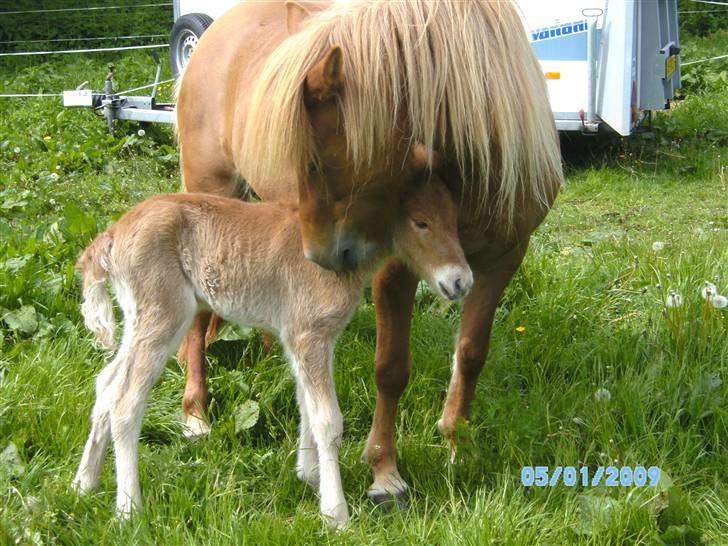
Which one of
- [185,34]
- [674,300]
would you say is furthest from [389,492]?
[185,34]

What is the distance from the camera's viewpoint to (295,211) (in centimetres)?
331

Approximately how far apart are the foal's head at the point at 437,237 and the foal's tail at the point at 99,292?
105cm

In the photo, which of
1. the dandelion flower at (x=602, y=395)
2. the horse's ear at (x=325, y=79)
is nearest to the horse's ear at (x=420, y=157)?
the horse's ear at (x=325, y=79)

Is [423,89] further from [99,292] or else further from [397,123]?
[99,292]

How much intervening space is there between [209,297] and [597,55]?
578cm

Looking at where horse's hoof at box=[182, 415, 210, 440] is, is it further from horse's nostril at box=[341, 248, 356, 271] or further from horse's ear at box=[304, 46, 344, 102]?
horse's ear at box=[304, 46, 344, 102]

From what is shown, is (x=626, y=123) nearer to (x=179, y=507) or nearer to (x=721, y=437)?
(x=721, y=437)

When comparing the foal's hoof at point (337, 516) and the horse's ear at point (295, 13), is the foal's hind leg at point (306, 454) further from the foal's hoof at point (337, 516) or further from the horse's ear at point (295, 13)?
the horse's ear at point (295, 13)

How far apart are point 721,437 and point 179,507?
82.7 inches

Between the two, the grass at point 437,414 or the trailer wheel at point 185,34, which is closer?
the grass at point 437,414

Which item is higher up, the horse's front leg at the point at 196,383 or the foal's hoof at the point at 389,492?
the horse's front leg at the point at 196,383

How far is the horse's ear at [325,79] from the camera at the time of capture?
108 inches

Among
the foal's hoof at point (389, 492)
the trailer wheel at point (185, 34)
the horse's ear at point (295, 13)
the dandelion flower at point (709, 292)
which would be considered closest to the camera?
the foal's hoof at point (389, 492)

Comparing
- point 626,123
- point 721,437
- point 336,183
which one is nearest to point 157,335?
point 336,183
